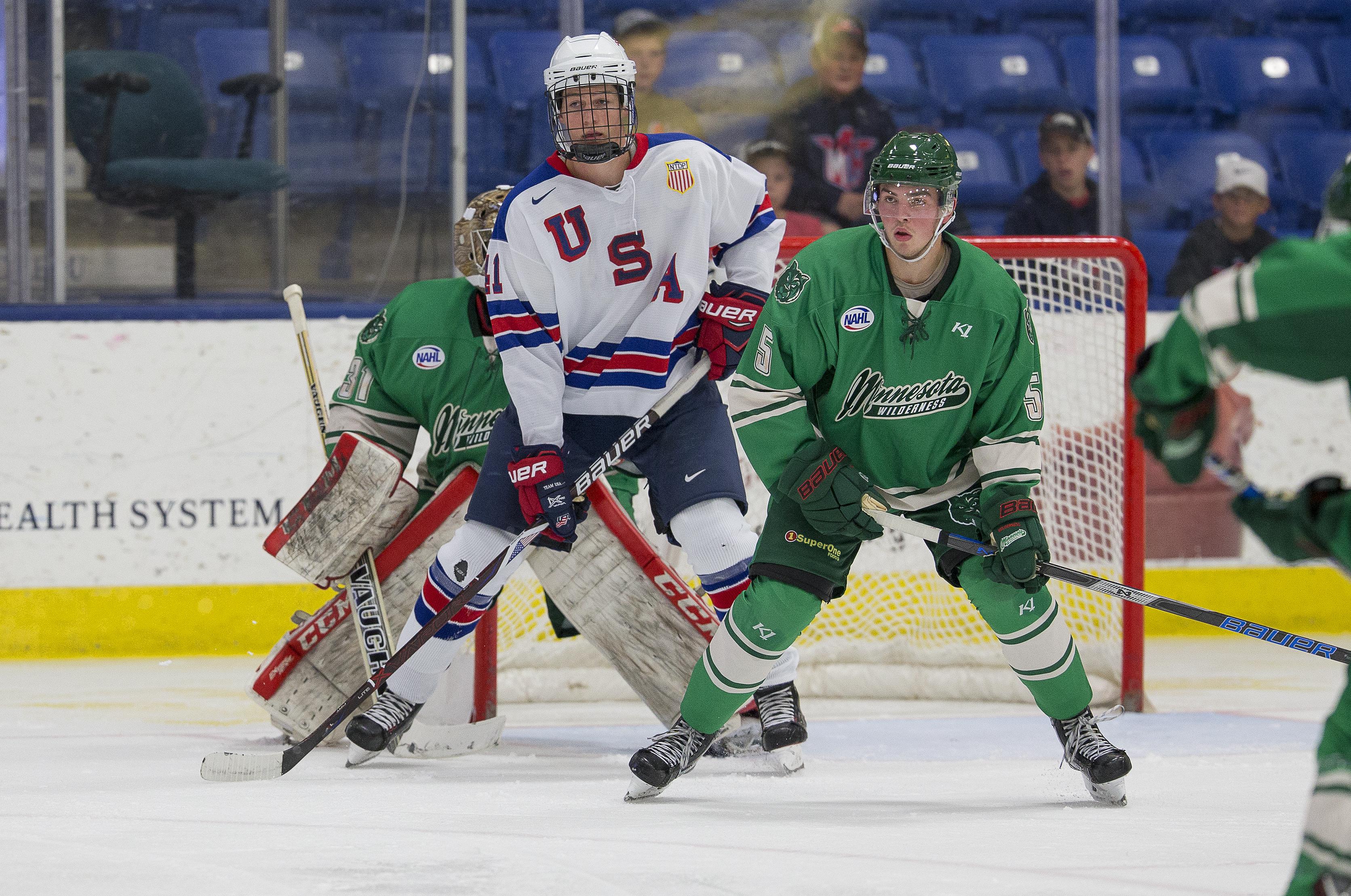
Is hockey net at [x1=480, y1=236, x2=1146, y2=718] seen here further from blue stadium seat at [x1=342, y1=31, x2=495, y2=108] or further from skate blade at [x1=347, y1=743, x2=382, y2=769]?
blue stadium seat at [x1=342, y1=31, x2=495, y2=108]

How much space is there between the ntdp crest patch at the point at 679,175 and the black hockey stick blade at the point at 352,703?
0.60 meters

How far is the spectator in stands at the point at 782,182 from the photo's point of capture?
4.50m

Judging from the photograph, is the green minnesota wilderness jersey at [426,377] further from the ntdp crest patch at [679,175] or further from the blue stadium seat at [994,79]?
the blue stadium seat at [994,79]

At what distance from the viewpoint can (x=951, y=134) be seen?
5020 mm

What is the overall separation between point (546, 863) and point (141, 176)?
293 centimetres

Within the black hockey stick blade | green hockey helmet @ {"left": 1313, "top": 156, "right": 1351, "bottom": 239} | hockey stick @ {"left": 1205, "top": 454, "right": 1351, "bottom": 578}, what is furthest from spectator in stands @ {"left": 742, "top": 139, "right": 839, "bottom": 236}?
green hockey helmet @ {"left": 1313, "top": 156, "right": 1351, "bottom": 239}

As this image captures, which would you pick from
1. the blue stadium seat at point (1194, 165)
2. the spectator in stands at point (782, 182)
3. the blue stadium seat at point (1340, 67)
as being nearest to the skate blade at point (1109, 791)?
the spectator in stands at point (782, 182)

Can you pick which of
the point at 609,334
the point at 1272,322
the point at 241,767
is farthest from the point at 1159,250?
the point at 1272,322

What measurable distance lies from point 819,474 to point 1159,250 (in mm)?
2863

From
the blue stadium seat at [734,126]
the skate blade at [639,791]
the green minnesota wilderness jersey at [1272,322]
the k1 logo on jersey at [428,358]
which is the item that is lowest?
the skate blade at [639,791]

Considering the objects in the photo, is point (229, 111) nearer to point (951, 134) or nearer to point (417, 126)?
point (417, 126)

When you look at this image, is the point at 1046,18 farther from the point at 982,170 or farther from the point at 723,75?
the point at 723,75

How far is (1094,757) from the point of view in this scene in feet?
7.45

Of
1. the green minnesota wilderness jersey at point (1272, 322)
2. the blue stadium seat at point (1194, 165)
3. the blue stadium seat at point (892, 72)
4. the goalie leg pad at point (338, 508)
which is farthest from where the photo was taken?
the blue stadium seat at point (1194, 165)
